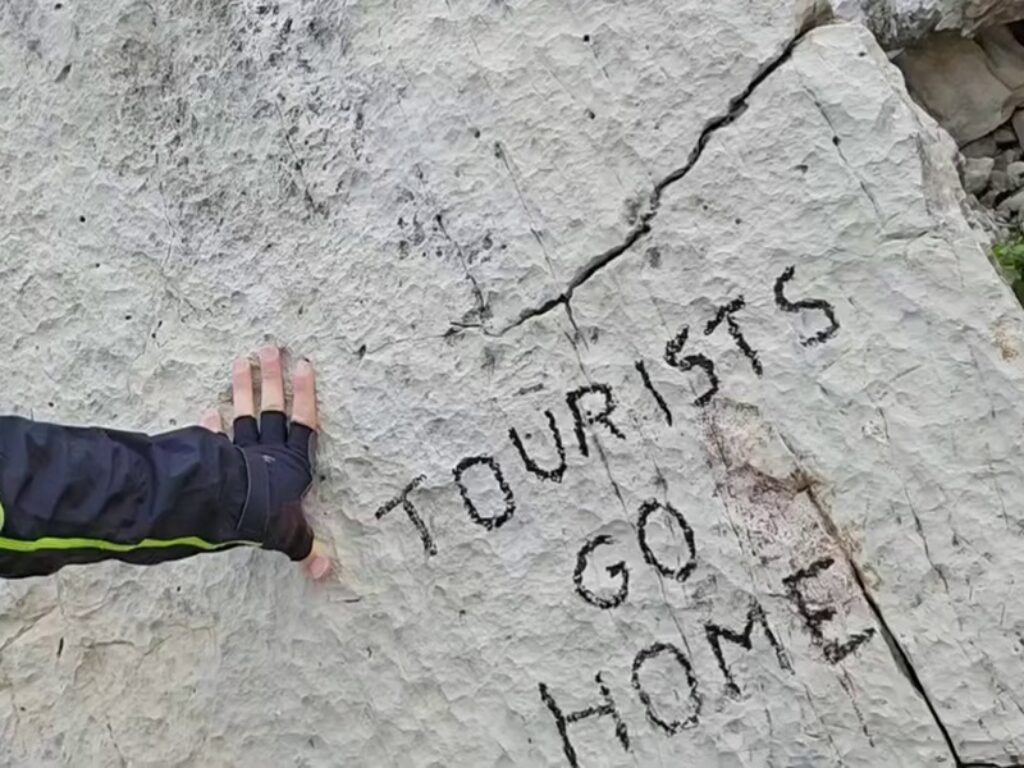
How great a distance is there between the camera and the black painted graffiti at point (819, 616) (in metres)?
1.91

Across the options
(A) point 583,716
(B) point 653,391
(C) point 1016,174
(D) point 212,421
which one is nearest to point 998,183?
(C) point 1016,174

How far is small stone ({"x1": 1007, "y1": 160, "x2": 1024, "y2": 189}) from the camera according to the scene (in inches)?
103

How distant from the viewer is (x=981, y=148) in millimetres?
2691

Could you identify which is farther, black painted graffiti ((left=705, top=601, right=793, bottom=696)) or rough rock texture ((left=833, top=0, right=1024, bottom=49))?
rough rock texture ((left=833, top=0, right=1024, bottom=49))

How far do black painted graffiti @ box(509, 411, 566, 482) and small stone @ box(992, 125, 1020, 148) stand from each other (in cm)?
125

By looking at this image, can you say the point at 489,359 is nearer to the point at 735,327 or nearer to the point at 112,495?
the point at 735,327

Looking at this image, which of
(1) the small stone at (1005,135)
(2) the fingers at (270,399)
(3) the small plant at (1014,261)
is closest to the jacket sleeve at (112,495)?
(2) the fingers at (270,399)

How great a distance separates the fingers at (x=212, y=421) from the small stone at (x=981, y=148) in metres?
1.57

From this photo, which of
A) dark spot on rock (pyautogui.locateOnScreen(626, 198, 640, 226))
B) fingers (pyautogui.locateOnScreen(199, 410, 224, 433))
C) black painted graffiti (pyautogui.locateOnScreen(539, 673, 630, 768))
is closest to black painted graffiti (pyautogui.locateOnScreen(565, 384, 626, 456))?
dark spot on rock (pyautogui.locateOnScreen(626, 198, 640, 226))

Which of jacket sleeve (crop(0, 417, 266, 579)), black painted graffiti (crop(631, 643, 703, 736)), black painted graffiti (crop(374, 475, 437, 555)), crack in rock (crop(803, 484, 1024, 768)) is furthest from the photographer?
black painted graffiti (crop(374, 475, 437, 555))

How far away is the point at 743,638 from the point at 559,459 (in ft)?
1.25

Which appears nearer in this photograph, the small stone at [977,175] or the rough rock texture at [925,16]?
the rough rock texture at [925,16]

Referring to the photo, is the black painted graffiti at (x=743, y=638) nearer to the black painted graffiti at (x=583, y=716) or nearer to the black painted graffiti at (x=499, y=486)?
the black painted graffiti at (x=583, y=716)

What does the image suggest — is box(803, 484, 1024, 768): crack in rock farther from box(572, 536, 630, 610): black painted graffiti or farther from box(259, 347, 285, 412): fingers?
box(259, 347, 285, 412): fingers
